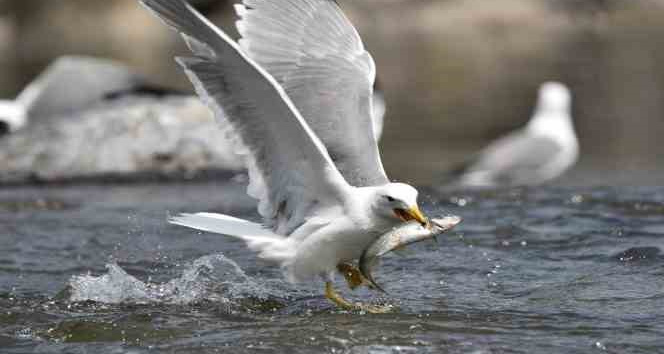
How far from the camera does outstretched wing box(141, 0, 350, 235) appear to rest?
5.26 meters

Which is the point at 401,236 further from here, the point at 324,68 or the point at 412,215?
the point at 324,68

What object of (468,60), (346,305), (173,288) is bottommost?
(173,288)

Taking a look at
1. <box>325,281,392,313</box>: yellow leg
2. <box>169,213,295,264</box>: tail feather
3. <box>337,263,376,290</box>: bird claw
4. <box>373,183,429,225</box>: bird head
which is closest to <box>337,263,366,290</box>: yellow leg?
<box>337,263,376,290</box>: bird claw

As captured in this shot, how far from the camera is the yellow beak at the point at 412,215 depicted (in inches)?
210

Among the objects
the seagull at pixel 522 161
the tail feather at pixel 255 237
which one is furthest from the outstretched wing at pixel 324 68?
the seagull at pixel 522 161

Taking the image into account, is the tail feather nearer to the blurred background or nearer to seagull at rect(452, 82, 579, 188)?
seagull at rect(452, 82, 579, 188)

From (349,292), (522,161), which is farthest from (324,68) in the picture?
(522,161)

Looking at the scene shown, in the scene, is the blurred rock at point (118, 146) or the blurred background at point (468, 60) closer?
the blurred rock at point (118, 146)

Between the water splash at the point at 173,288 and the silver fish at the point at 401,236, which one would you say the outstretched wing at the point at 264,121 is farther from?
the water splash at the point at 173,288

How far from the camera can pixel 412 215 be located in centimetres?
536

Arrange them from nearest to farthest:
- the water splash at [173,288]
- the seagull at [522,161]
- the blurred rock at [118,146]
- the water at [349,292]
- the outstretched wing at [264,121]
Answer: the water at [349,292] → the outstretched wing at [264,121] → the water splash at [173,288] → the seagull at [522,161] → the blurred rock at [118,146]

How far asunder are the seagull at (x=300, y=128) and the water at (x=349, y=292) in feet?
1.09

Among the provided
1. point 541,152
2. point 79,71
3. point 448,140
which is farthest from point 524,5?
point 541,152

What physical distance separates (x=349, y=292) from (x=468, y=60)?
17217 millimetres
